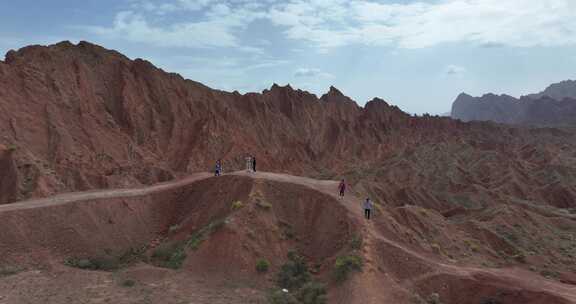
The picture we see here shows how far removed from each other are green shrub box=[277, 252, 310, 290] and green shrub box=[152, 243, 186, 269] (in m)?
5.15

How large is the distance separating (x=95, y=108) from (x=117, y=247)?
32.5 meters

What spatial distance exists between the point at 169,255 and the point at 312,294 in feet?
28.8

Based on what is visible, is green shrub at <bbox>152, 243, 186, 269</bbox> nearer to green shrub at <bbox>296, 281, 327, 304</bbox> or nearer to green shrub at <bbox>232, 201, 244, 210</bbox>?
green shrub at <bbox>232, 201, 244, 210</bbox>

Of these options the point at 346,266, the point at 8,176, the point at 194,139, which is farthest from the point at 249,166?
the point at 194,139

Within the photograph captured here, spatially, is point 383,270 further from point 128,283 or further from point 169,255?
point 128,283

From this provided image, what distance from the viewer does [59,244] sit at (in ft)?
79.5

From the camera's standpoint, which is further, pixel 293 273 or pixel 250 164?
pixel 250 164

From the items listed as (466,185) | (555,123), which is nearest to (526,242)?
(466,185)

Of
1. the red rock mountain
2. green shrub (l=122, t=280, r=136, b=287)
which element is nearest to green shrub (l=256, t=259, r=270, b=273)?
the red rock mountain

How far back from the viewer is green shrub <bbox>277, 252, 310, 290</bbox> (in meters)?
22.5

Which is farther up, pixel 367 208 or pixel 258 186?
pixel 258 186

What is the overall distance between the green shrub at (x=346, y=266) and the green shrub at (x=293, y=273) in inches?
65.6

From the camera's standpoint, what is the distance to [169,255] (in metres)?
25.4

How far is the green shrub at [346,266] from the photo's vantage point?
21.7m
